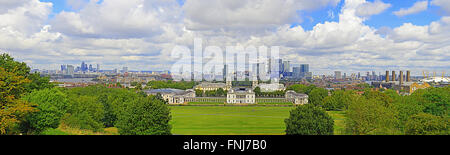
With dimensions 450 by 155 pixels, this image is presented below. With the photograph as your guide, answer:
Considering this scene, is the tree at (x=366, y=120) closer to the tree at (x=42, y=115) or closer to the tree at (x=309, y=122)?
the tree at (x=309, y=122)

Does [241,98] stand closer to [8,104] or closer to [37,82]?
[37,82]

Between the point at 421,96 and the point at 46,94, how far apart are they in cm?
3988

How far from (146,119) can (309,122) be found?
12561mm

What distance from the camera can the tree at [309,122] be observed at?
2191cm

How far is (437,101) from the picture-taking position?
31938mm

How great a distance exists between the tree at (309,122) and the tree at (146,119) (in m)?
10.1

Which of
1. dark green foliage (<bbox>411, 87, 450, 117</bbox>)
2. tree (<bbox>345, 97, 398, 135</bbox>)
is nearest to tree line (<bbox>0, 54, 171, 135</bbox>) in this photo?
tree (<bbox>345, 97, 398, 135</bbox>)

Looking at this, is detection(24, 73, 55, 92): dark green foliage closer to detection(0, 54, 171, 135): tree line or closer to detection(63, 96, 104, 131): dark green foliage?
detection(0, 54, 171, 135): tree line

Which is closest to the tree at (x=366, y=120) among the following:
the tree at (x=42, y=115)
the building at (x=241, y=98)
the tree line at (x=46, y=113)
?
the tree line at (x=46, y=113)

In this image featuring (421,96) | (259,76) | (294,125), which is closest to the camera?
(294,125)

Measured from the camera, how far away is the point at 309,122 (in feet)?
72.2

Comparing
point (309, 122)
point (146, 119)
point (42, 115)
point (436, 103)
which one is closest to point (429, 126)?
point (309, 122)
